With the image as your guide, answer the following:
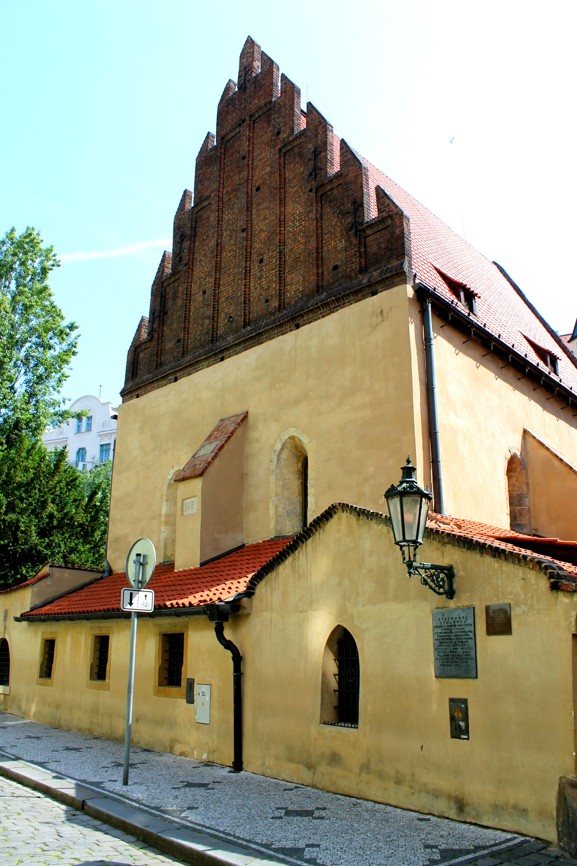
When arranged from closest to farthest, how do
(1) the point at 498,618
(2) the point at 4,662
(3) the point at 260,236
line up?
(1) the point at 498,618
(3) the point at 260,236
(2) the point at 4,662

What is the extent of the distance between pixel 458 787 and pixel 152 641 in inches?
→ 261

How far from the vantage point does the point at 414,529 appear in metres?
7.07

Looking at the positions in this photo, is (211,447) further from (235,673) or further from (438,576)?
(438,576)

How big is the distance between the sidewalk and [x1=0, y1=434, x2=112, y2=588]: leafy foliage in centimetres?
1170

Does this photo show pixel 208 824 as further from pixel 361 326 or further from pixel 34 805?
pixel 361 326

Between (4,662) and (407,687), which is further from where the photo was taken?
(4,662)

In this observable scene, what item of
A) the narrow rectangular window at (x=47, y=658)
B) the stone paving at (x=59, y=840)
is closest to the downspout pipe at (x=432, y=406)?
the stone paving at (x=59, y=840)

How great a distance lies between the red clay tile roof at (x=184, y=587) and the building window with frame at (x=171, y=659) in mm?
674

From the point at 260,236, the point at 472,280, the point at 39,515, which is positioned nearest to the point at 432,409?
the point at 260,236

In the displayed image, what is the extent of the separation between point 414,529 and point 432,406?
470 cm

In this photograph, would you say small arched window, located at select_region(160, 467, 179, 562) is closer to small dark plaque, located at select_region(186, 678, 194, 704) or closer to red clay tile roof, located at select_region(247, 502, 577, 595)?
small dark plaque, located at select_region(186, 678, 194, 704)

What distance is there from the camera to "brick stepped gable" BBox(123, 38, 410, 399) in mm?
13281

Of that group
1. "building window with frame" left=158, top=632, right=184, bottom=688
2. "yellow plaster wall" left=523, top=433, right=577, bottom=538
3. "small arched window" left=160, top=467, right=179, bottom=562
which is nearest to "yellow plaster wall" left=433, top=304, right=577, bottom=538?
"yellow plaster wall" left=523, top=433, right=577, bottom=538

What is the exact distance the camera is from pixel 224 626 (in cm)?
1008
